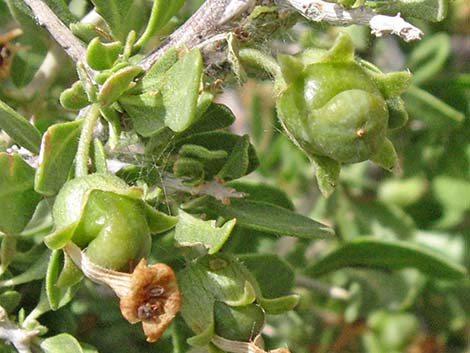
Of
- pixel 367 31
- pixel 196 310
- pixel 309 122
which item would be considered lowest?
pixel 367 31

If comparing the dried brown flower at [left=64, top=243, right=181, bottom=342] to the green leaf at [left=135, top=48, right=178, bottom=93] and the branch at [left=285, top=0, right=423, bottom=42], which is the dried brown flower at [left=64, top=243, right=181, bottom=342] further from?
the branch at [left=285, top=0, right=423, bottom=42]

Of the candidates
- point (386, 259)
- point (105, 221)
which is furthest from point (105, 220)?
point (386, 259)

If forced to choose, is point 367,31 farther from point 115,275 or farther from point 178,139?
point 115,275

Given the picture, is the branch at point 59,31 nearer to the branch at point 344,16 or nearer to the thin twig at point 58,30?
the thin twig at point 58,30

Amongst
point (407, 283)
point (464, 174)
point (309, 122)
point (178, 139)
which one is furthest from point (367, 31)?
point (309, 122)

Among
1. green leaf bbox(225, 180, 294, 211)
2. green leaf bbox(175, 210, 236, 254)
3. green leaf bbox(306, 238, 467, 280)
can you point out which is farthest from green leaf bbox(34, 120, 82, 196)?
green leaf bbox(306, 238, 467, 280)

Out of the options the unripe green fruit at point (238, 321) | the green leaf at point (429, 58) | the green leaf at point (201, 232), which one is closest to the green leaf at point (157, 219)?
the green leaf at point (201, 232)
